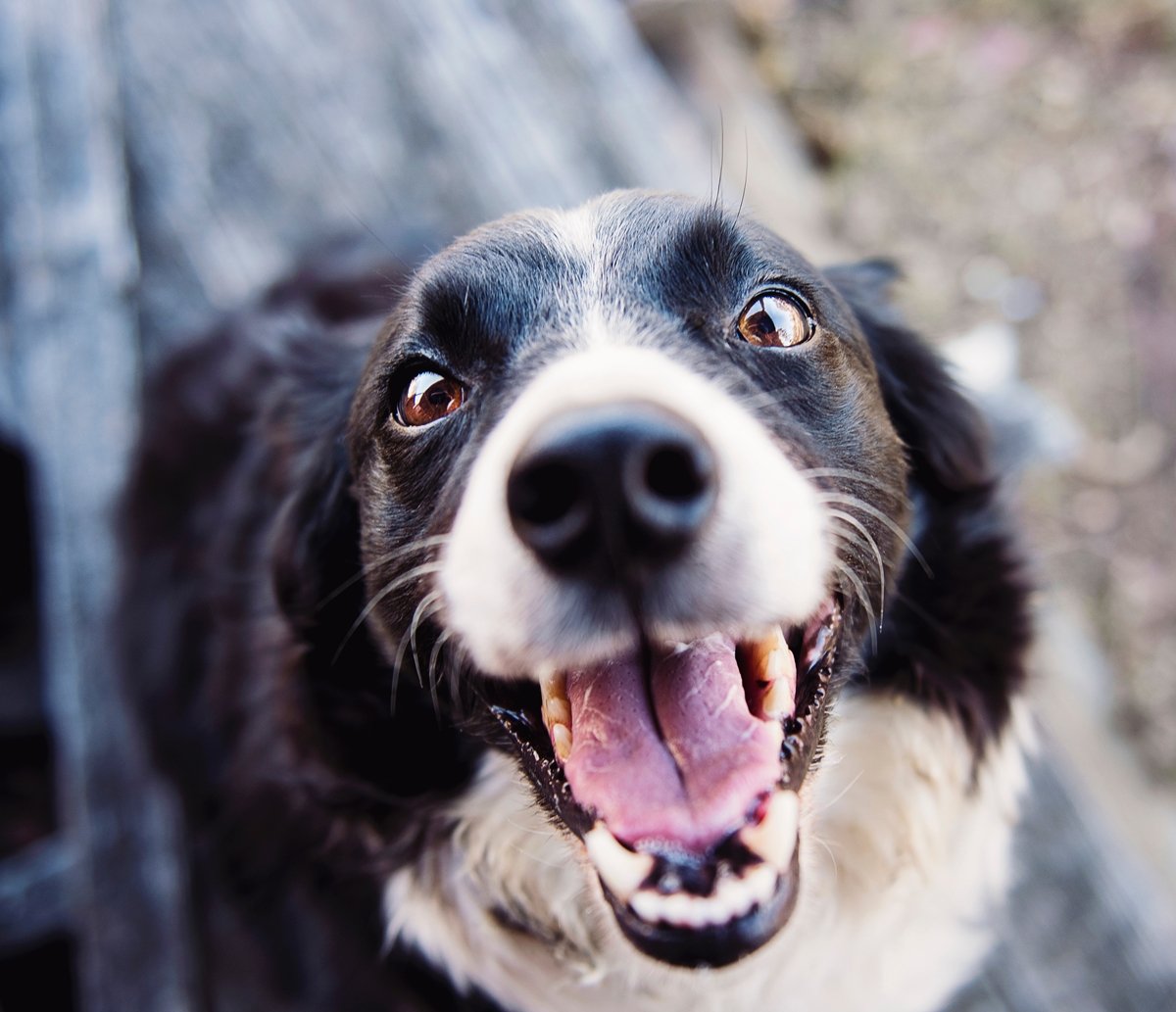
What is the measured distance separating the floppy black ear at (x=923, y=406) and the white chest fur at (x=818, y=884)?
411 mm

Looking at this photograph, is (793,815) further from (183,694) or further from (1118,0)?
(1118,0)

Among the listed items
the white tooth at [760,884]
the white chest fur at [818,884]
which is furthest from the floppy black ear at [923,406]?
the white tooth at [760,884]

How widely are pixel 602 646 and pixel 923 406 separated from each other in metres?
0.89

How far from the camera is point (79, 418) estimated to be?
228cm

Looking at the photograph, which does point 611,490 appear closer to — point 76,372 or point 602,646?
point 602,646

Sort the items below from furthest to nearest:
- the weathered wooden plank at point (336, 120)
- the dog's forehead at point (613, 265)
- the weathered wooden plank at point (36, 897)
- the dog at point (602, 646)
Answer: the weathered wooden plank at point (336, 120) → the weathered wooden plank at point (36, 897) → the dog's forehead at point (613, 265) → the dog at point (602, 646)

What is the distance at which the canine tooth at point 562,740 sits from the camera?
1.24 m

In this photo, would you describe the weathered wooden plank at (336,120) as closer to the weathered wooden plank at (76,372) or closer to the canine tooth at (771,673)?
the weathered wooden plank at (76,372)

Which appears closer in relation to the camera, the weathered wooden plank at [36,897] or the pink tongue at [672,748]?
the pink tongue at [672,748]

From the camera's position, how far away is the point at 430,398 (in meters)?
1.38

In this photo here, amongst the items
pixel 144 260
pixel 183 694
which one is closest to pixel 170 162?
pixel 144 260

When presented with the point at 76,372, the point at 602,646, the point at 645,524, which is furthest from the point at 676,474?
the point at 76,372

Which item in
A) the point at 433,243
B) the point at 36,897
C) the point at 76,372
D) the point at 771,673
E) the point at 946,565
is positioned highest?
the point at 76,372

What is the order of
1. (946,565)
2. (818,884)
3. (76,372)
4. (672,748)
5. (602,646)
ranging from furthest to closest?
(76,372)
(946,565)
(818,884)
(672,748)
(602,646)
